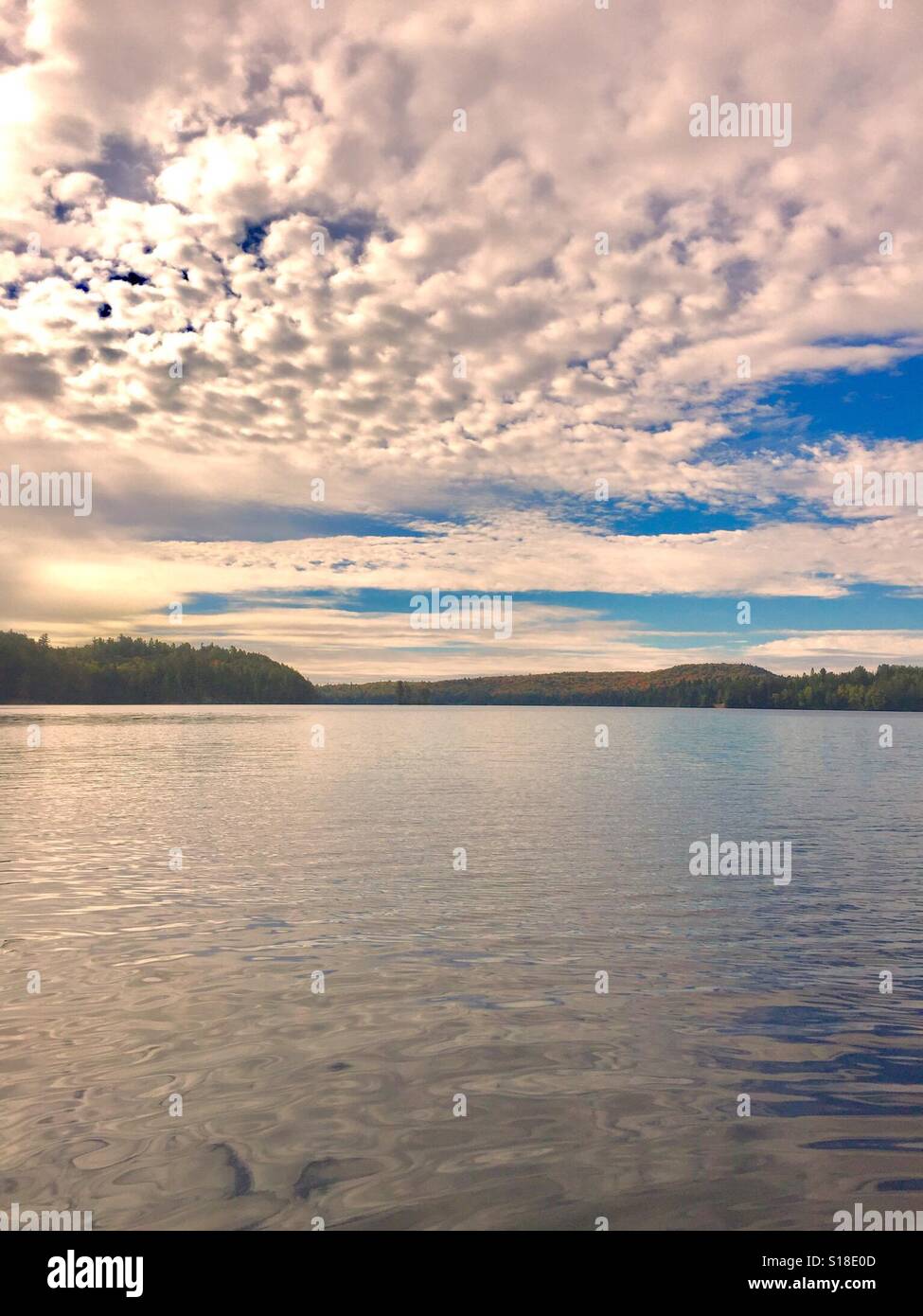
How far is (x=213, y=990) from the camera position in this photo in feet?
52.8

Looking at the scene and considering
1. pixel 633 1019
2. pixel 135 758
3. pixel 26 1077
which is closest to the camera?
pixel 26 1077

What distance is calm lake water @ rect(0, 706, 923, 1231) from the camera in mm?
9656

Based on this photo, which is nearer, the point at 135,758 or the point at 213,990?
the point at 213,990

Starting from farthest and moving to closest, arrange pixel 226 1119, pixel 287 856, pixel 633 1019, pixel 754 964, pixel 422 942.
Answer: pixel 287 856 < pixel 422 942 < pixel 754 964 < pixel 633 1019 < pixel 226 1119

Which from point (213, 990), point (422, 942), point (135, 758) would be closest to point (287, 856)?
point (422, 942)

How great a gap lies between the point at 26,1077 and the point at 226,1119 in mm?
3429

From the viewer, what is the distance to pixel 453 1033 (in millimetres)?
14086

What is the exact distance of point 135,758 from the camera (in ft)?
264

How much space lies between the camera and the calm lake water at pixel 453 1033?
9656 millimetres

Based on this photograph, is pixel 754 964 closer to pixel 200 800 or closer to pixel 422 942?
pixel 422 942
